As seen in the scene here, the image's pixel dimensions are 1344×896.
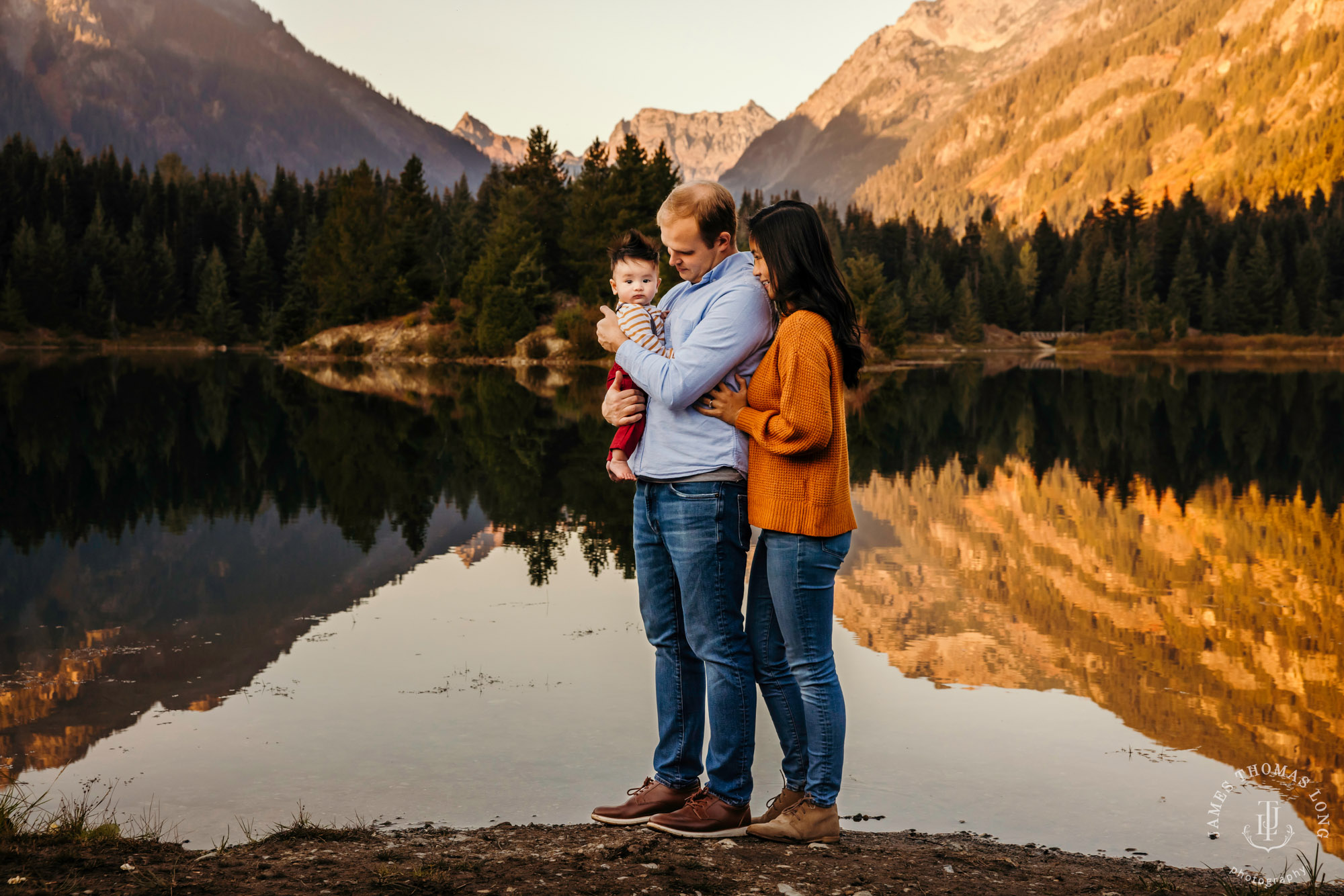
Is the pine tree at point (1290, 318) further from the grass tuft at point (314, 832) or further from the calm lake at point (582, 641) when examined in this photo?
the grass tuft at point (314, 832)

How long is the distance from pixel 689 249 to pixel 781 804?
2748 millimetres

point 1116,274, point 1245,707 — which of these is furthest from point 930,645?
point 1116,274

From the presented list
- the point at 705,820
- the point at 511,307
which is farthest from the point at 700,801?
the point at 511,307

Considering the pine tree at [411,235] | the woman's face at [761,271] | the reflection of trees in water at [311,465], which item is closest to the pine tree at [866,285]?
the pine tree at [411,235]

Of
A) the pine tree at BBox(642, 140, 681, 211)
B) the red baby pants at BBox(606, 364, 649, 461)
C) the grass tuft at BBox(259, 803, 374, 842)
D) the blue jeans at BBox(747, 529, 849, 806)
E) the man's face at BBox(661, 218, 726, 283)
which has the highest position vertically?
the pine tree at BBox(642, 140, 681, 211)

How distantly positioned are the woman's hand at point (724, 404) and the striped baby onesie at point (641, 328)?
1.04ft

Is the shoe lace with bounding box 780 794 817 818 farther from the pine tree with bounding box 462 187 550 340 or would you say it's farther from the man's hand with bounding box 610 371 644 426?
the pine tree with bounding box 462 187 550 340

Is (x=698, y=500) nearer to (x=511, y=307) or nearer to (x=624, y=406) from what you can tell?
(x=624, y=406)

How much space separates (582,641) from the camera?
30.9 ft

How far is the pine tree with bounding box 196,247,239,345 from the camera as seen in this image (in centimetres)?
9925

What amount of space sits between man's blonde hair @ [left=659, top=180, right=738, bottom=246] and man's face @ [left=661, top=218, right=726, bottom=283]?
22 mm

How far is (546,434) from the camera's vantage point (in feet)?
87.2

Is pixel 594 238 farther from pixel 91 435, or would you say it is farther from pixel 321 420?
pixel 91 435
